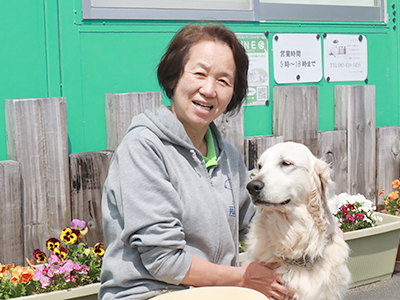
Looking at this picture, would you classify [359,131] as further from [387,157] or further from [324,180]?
[324,180]

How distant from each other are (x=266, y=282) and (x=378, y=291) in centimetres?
215

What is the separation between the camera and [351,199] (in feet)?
14.7

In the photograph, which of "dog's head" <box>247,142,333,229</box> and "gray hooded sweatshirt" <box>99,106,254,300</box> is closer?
"gray hooded sweatshirt" <box>99,106,254,300</box>

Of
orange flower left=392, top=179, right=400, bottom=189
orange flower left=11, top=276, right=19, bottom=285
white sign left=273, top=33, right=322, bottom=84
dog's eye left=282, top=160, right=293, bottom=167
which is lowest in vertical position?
orange flower left=11, top=276, right=19, bottom=285

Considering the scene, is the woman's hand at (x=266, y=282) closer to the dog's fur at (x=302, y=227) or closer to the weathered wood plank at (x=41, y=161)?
the dog's fur at (x=302, y=227)

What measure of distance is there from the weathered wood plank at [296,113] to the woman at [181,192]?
1.96 metres

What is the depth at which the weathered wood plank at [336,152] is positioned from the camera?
4844mm

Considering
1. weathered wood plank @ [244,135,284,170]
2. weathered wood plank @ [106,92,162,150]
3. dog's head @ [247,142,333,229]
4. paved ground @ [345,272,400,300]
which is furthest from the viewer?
weathered wood plank @ [244,135,284,170]

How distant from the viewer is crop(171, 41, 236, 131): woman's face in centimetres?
242

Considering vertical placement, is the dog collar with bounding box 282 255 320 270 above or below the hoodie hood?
below

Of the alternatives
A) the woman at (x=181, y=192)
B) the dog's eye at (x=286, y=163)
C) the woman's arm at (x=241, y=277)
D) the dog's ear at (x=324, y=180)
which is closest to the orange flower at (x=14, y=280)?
the woman at (x=181, y=192)

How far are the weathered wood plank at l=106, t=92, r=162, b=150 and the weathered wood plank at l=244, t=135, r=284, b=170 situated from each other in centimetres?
97

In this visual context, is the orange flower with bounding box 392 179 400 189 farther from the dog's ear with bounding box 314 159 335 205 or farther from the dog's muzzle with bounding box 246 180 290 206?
the dog's muzzle with bounding box 246 180 290 206

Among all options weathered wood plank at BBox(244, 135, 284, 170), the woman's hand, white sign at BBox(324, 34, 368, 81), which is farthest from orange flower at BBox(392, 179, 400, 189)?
the woman's hand
